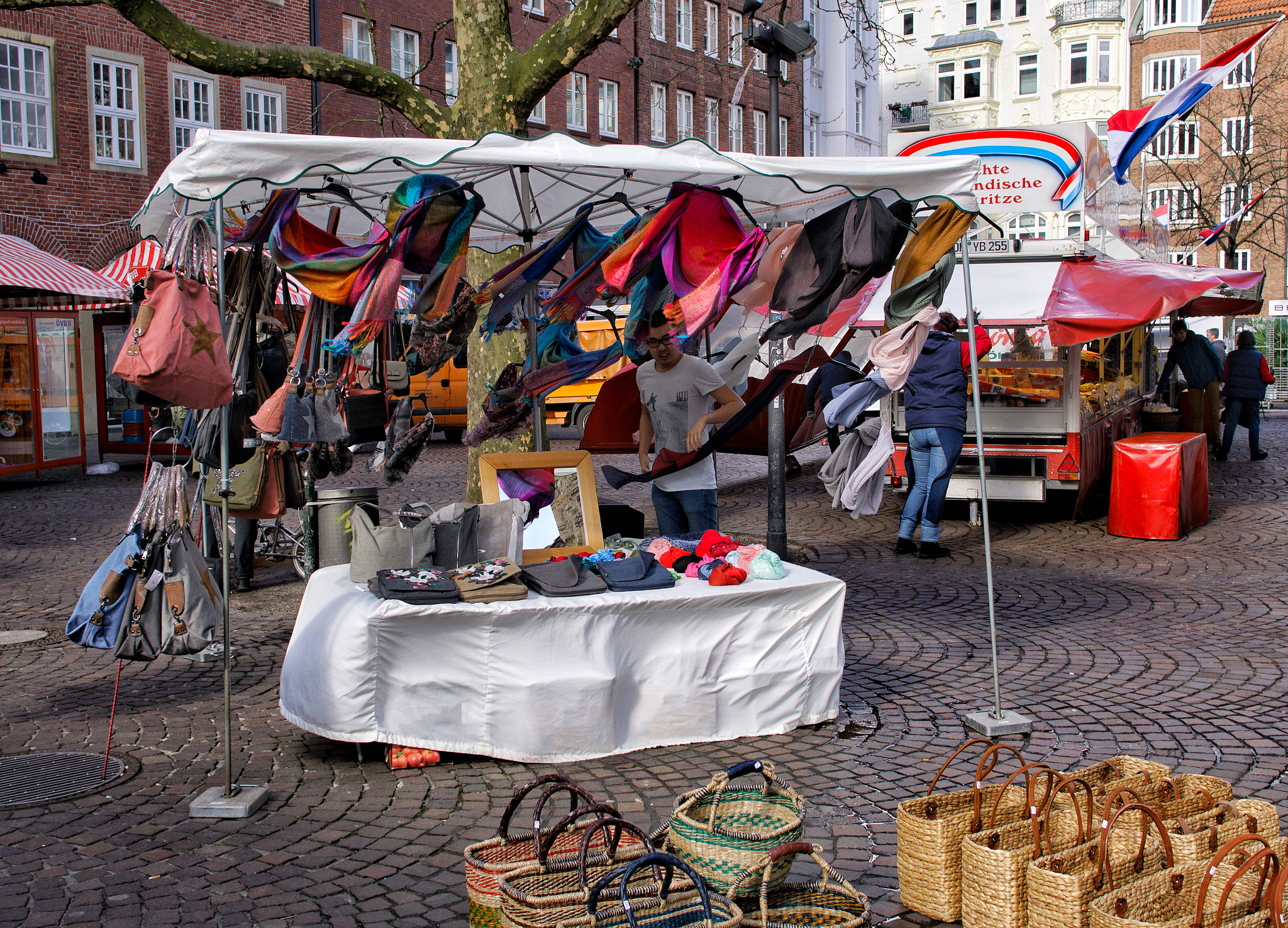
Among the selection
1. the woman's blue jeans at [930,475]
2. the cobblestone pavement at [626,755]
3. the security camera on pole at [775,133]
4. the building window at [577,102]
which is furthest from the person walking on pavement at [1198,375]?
the building window at [577,102]

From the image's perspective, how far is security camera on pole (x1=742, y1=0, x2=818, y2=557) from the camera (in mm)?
9477

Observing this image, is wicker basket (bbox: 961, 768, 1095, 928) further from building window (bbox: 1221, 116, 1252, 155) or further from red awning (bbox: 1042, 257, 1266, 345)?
building window (bbox: 1221, 116, 1252, 155)

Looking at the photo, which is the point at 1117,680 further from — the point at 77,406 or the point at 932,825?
the point at 77,406

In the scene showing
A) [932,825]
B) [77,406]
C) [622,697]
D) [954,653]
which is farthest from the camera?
[77,406]

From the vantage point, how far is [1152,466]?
10148mm

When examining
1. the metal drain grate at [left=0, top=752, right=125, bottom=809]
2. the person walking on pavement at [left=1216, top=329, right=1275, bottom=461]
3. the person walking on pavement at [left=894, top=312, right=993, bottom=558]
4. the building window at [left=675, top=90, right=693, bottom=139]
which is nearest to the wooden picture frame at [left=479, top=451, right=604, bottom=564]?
the metal drain grate at [left=0, top=752, right=125, bottom=809]

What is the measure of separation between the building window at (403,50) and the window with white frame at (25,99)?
322 inches

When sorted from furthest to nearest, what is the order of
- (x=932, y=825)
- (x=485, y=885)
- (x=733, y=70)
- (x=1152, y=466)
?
(x=733, y=70) → (x=1152, y=466) → (x=932, y=825) → (x=485, y=885)

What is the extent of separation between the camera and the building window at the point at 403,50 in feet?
85.2

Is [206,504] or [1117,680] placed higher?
[206,504]

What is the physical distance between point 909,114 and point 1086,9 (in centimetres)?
1014

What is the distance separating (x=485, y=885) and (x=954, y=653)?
409 centimetres

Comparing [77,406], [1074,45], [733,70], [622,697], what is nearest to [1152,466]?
[622,697]

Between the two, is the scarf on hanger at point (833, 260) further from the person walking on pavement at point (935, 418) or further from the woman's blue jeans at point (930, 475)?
the woman's blue jeans at point (930, 475)
